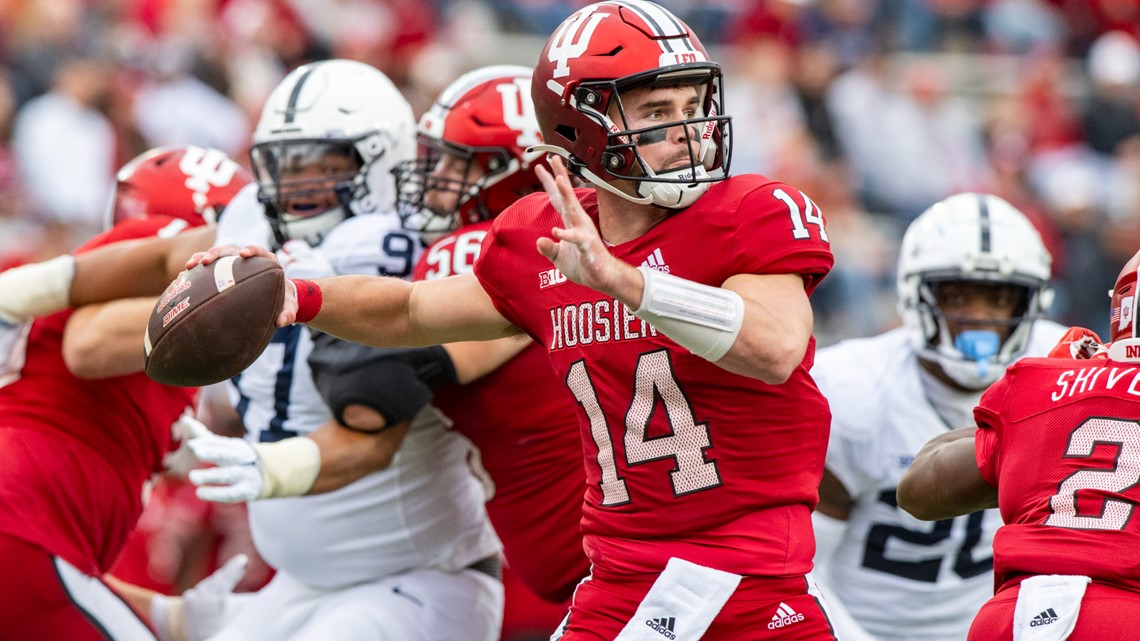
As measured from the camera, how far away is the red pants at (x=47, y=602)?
4.07 meters

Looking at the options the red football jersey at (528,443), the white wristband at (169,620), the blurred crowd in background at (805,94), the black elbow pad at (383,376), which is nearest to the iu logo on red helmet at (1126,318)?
the red football jersey at (528,443)

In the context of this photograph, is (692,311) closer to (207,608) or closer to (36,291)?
(36,291)

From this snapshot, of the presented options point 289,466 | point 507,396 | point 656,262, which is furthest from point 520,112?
point 656,262

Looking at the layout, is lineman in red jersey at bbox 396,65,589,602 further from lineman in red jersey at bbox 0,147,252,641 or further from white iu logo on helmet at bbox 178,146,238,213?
lineman in red jersey at bbox 0,147,252,641

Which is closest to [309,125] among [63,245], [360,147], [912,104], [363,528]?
[360,147]

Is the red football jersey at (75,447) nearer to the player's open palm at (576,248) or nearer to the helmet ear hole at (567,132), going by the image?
the helmet ear hole at (567,132)

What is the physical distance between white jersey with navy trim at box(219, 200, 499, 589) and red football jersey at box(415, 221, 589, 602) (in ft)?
0.55

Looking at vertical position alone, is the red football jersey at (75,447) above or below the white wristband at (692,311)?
below

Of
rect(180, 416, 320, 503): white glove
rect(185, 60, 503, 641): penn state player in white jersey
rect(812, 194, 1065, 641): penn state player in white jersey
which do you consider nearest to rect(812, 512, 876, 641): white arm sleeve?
rect(812, 194, 1065, 641): penn state player in white jersey

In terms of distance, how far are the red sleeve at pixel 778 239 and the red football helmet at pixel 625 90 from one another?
122mm

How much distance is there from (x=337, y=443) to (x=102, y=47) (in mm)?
7018

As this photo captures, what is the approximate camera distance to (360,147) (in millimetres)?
4582

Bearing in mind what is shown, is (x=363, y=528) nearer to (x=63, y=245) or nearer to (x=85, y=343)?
(x=85, y=343)

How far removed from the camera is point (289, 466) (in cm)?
394
